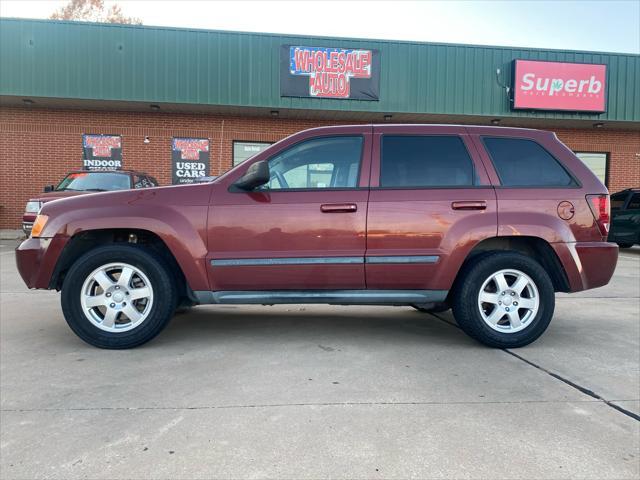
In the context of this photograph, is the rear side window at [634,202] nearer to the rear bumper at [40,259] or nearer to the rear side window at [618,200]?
the rear side window at [618,200]

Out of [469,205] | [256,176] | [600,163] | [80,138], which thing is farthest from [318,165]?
[600,163]

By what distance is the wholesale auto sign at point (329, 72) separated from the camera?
13.1 metres

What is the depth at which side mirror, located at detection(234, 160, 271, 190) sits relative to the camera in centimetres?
377

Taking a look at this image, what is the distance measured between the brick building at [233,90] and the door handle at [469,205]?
10.0 meters

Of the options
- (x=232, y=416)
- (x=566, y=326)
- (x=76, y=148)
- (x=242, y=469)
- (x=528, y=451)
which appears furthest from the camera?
(x=76, y=148)

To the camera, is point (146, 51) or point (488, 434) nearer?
point (488, 434)

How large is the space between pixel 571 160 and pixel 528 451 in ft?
9.14

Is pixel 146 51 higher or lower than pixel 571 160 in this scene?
higher

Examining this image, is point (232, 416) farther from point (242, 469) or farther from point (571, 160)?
point (571, 160)

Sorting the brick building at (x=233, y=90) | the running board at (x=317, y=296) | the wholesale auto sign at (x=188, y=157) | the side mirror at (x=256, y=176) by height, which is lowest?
the running board at (x=317, y=296)

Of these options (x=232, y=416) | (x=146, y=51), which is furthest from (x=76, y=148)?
(x=232, y=416)

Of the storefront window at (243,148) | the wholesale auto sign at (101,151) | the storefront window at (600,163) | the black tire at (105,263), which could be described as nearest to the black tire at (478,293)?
the black tire at (105,263)

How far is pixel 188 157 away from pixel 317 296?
457 inches

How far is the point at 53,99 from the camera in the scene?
12906mm
